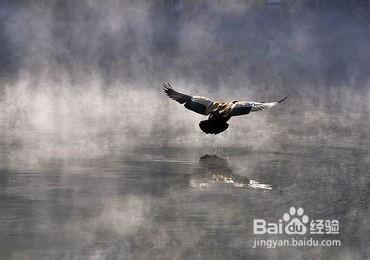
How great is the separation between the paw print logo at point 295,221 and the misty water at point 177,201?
127 mm

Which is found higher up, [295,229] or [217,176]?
[217,176]

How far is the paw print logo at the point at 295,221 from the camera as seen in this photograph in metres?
11.1

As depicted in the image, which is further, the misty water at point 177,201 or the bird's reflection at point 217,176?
the bird's reflection at point 217,176

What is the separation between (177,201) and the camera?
12.3 metres

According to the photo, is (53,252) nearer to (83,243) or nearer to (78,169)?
(83,243)

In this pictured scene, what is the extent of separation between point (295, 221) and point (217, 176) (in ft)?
7.52

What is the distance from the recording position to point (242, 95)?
21250 mm

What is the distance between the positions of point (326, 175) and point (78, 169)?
3.83m

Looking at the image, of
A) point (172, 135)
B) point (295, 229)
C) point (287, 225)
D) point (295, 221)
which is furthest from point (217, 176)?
point (172, 135)

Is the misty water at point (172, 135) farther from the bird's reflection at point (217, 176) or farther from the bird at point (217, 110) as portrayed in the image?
the bird at point (217, 110)

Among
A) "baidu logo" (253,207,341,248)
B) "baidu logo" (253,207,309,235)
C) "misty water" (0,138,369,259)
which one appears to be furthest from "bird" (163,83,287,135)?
"baidu logo" (253,207,309,235)

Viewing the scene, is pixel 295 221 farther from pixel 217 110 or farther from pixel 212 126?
pixel 217 110

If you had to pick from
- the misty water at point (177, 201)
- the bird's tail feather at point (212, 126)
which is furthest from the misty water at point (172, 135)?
the bird's tail feather at point (212, 126)

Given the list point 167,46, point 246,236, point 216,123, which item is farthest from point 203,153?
point 167,46
